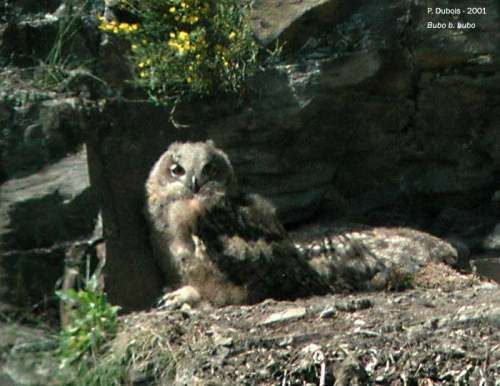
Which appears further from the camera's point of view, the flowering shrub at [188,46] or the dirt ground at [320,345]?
the flowering shrub at [188,46]

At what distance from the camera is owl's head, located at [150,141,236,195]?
7.02 meters

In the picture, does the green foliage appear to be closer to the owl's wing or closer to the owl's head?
the owl's wing

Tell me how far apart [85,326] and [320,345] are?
108cm

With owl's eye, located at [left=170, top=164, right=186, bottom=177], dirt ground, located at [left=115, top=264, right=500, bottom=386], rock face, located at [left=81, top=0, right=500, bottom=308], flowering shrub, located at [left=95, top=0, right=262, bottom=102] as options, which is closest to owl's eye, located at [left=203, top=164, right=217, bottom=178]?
owl's eye, located at [left=170, top=164, right=186, bottom=177]

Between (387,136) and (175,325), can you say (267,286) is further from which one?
(387,136)

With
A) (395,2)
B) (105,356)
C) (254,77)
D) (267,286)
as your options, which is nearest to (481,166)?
(395,2)

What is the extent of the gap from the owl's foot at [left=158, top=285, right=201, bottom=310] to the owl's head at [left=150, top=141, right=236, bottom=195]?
0.70 meters

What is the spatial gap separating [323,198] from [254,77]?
101 cm

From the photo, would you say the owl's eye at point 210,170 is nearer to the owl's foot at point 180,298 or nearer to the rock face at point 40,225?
the owl's foot at point 180,298

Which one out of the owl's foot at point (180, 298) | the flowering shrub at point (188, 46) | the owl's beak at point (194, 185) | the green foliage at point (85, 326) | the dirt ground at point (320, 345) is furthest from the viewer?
the flowering shrub at point (188, 46)

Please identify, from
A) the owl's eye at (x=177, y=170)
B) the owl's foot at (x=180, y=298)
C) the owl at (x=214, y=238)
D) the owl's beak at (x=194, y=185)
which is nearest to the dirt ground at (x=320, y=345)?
the owl's foot at (x=180, y=298)

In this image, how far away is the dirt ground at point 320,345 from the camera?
17.5 feet

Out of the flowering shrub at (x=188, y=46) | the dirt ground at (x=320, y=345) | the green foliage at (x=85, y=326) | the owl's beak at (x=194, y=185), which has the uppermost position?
the flowering shrub at (x=188, y=46)

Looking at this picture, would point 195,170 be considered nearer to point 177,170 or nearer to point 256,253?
point 177,170
